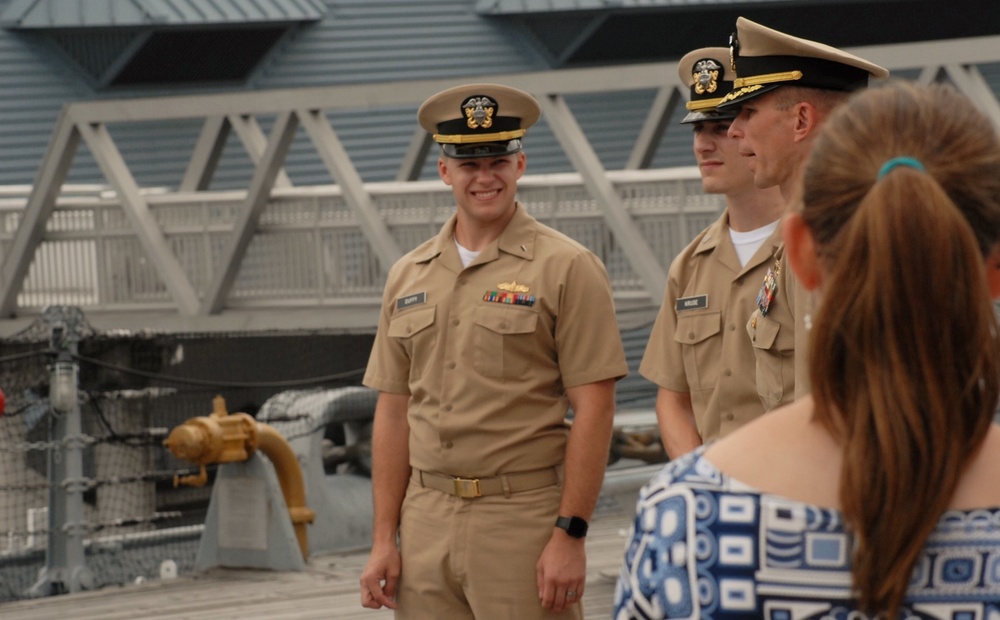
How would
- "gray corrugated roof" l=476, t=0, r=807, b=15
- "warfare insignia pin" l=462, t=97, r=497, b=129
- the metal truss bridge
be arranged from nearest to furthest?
"warfare insignia pin" l=462, t=97, r=497, b=129 < the metal truss bridge < "gray corrugated roof" l=476, t=0, r=807, b=15

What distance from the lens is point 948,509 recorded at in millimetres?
1472

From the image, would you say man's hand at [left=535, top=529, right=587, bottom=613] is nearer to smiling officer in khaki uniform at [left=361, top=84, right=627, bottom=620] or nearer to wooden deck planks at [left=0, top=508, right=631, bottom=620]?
smiling officer in khaki uniform at [left=361, top=84, right=627, bottom=620]

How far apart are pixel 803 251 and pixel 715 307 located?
213 centimetres

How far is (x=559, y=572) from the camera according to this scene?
11.7 ft

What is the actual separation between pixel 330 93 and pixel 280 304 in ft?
6.41

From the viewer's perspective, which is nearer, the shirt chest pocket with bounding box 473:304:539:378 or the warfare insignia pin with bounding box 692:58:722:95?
the shirt chest pocket with bounding box 473:304:539:378

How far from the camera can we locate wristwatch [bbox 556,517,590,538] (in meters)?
3.56

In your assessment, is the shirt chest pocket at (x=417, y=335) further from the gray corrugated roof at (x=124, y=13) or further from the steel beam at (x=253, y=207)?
the gray corrugated roof at (x=124, y=13)

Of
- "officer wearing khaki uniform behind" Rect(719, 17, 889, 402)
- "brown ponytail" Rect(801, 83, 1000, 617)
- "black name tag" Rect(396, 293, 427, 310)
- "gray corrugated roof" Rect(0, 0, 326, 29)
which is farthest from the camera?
"gray corrugated roof" Rect(0, 0, 326, 29)

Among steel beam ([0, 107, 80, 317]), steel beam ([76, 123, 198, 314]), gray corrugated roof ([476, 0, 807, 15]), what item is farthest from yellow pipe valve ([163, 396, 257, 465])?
gray corrugated roof ([476, 0, 807, 15])

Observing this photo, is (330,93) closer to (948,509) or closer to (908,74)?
(908,74)

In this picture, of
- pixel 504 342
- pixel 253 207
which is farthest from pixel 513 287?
pixel 253 207

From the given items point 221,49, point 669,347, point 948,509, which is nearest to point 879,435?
point 948,509

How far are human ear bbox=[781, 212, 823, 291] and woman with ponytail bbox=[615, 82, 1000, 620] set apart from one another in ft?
0.09
